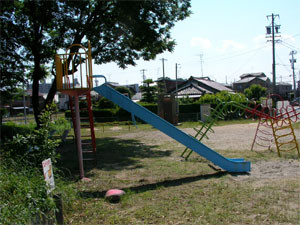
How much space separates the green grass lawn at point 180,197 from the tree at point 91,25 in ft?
22.8

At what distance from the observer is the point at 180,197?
539 centimetres

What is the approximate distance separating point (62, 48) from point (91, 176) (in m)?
9.20

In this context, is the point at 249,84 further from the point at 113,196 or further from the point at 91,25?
the point at 113,196

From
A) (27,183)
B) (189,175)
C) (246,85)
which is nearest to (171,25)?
(189,175)

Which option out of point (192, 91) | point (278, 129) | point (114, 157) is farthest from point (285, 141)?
point (192, 91)

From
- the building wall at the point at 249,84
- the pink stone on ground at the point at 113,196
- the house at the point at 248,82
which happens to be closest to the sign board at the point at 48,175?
the pink stone on ground at the point at 113,196

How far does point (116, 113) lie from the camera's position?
2988 centimetres

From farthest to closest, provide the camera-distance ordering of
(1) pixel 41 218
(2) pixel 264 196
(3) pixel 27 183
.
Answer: (2) pixel 264 196 < (3) pixel 27 183 < (1) pixel 41 218

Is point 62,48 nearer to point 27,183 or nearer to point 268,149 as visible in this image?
point 268,149

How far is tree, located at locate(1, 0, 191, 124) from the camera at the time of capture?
12844mm

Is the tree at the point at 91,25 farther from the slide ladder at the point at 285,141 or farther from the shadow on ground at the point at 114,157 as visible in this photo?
the slide ladder at the point at 285,141

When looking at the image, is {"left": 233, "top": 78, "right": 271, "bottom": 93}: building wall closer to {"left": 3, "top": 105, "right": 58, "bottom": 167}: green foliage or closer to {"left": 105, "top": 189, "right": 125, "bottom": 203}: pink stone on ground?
{"left": 105, "top": 189, "right": 125, "bottom": 203}: pink stone on ground

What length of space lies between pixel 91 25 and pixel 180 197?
10.4 meters

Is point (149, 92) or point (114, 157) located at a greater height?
point (149, 92)
